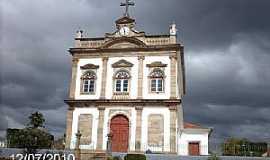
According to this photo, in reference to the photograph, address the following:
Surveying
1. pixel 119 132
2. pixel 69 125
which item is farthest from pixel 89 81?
pixel 119 132

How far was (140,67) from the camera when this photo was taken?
3112 centimetres

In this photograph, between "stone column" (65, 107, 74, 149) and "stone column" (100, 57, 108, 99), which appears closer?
"stone column" (65, 107, 74, 149)

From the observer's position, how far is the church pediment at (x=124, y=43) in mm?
31750

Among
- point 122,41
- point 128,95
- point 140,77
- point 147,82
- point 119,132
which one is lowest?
point 119,132

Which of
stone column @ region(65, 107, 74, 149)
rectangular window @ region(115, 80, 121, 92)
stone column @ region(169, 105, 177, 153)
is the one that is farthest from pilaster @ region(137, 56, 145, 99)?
stone column @ region(65, 107, 74, 149)

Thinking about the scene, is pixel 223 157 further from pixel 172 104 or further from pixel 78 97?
pixel 78 97

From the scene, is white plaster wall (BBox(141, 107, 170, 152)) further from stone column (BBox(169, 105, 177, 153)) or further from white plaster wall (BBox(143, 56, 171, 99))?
white plaster wall (BBox(143, 56, 171, 99))

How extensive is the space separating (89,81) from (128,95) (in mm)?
3772

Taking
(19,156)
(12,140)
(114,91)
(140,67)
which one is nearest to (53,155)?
(19,156)

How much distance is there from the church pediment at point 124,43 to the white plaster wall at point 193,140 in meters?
8.72

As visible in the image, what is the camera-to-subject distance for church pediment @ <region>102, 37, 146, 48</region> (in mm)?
31750

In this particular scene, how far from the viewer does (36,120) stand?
25.5m

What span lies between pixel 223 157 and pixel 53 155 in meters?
11.2

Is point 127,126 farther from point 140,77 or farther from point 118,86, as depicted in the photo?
point 140,77
